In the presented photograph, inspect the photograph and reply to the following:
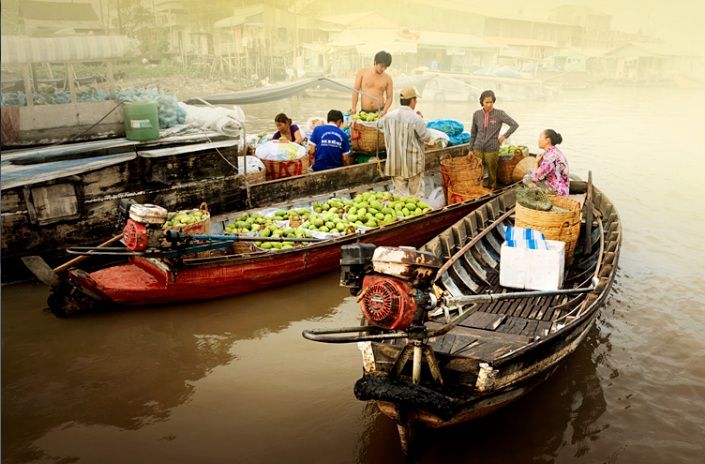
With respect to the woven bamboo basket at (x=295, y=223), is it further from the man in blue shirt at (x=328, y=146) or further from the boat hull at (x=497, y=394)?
the boat hull at (x=497, y=394)

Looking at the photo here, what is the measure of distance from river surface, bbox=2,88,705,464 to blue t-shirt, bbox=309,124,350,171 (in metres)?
2.18

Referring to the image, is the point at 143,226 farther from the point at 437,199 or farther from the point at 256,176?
the point at 437,199

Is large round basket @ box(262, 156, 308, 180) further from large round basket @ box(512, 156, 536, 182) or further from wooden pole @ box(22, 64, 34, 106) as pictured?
large round basket @ box(512, 156, 536, 182)

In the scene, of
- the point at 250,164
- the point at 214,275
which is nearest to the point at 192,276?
the point at 214,275

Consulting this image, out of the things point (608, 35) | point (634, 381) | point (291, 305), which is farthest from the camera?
point (608, 35)

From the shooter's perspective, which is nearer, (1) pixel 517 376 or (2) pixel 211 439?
(1) pixel 517 376

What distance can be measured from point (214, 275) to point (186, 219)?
29.8 inches

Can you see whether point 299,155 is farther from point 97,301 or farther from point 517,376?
point 517,376

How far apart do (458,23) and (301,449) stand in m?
→ 39.9

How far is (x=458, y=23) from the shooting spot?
129 ft

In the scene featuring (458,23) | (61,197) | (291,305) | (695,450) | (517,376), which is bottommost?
(695,450)

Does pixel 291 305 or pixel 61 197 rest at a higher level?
pixel 61 197

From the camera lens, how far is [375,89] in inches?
Result: 358

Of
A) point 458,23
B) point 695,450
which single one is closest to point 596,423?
point 695,450
